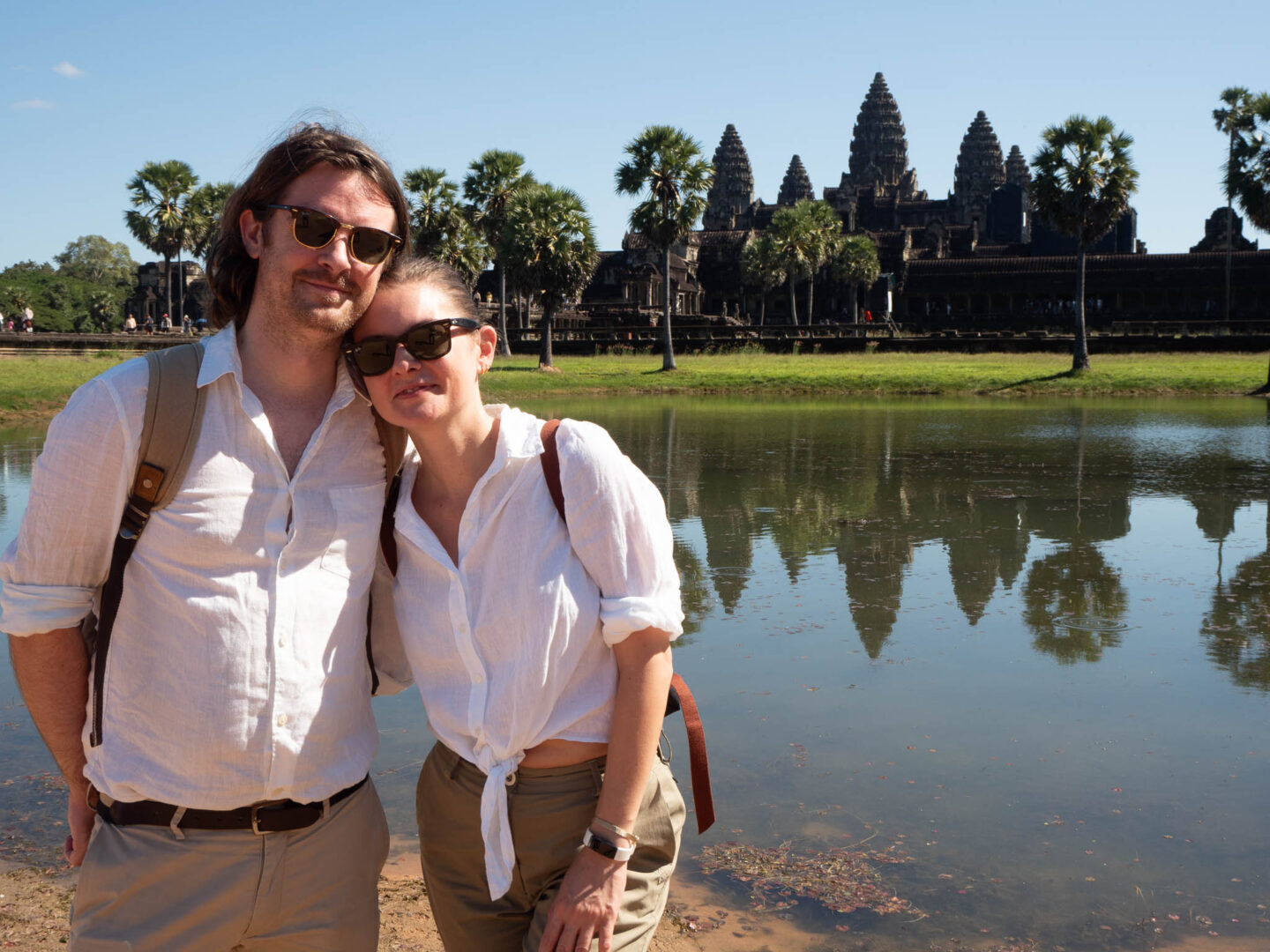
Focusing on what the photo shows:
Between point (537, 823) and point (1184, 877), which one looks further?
point (1184, 877)

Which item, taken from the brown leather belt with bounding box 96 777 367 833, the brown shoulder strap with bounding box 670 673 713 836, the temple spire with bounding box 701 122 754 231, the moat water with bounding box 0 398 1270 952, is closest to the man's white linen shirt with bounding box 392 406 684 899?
the brown shoulder strap with bounding box 670 673 713 836

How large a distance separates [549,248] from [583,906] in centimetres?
4065

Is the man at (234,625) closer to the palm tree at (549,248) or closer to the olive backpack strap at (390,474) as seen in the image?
the olive backpack strap at (390,474)

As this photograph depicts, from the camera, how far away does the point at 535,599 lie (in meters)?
2.21

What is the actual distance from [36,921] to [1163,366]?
35277 millimetres

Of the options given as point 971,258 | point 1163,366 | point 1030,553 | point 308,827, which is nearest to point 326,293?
point 308,827

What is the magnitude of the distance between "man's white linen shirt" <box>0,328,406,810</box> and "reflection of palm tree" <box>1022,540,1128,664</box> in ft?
18.2

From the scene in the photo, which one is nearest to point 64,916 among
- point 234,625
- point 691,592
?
point 234,625

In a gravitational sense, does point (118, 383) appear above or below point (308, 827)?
above

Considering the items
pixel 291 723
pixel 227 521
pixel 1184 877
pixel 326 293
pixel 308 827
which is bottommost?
Result: pixel 1184 877

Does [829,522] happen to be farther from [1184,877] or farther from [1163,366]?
[1163,366]

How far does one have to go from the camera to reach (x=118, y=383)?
2.08 m

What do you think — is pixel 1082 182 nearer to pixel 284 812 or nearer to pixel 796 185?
pixel 284 812

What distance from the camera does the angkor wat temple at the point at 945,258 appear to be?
52.4 metres
